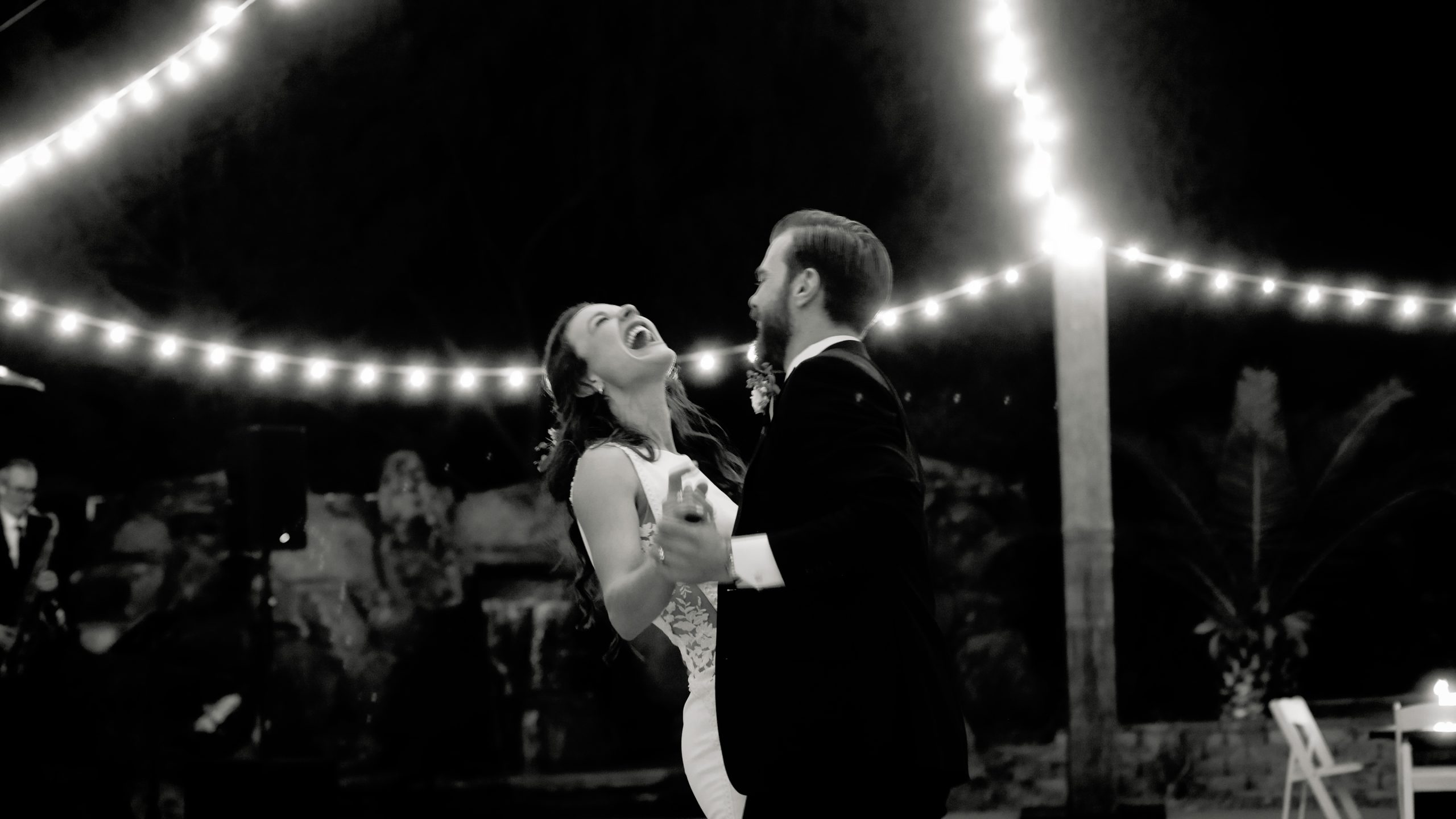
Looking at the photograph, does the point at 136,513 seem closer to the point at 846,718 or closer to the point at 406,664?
the point at 406,664

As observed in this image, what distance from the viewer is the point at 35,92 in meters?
9.03

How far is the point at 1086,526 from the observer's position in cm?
719

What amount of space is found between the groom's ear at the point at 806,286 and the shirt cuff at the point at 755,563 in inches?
13.4

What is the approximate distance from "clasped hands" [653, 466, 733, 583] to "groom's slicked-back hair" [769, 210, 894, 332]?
33 centimetres

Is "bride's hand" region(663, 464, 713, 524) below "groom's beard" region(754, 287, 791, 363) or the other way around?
below

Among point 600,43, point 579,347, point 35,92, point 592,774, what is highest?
point 600,43

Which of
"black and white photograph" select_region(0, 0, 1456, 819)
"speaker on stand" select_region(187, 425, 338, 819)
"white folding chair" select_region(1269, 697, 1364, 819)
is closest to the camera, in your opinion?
"white folding chair" select_region(1269, 697, 1364, 819)

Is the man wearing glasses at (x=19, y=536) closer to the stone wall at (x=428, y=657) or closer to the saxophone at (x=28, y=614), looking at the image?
the saxophone at (x=28, y=614)

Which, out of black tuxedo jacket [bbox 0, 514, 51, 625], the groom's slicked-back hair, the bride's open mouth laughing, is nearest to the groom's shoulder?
the groom's slicked-back hair

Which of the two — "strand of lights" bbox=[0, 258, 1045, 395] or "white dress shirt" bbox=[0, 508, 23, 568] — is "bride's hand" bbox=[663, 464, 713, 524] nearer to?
"strand of lights" bbox=[0, 258, 1045, 395]

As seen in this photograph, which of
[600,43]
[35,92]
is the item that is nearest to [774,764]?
[35,92]

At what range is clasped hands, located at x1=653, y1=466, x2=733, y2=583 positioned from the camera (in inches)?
64.0

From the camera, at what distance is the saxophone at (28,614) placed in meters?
6.52

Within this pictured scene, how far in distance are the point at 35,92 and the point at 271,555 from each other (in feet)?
11.0
